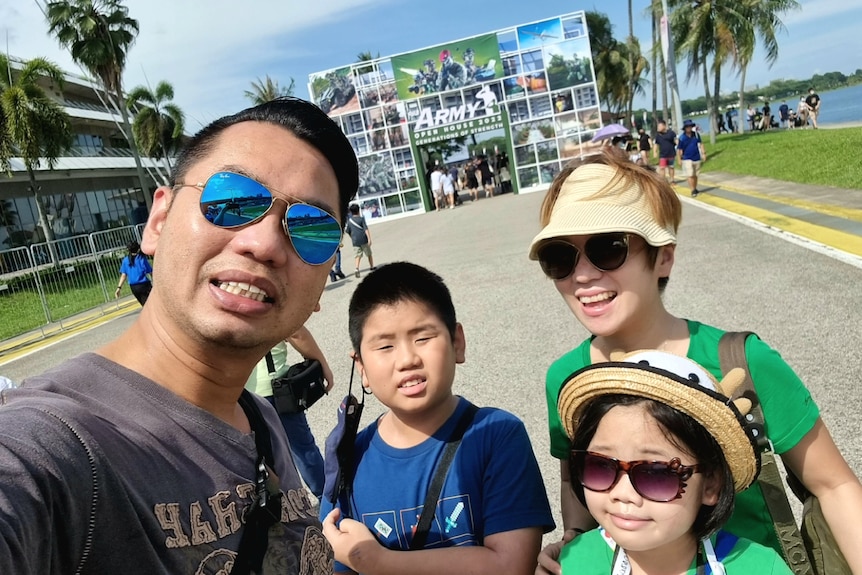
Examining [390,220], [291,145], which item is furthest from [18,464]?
[390,220]

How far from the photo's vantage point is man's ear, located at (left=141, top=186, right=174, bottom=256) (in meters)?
1.46

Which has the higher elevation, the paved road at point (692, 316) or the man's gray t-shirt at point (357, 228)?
the man's gray t-shirt at point (357, 228)

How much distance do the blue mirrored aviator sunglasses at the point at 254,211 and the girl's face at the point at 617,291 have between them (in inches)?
30.1

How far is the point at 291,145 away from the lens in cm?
148

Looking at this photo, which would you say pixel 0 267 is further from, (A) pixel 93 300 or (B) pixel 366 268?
(B) pixel 366 268

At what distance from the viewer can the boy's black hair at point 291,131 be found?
4.89ft

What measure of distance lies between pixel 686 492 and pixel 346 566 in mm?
1062

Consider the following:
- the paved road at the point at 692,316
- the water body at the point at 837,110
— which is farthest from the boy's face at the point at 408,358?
the water body at the point at 837,110

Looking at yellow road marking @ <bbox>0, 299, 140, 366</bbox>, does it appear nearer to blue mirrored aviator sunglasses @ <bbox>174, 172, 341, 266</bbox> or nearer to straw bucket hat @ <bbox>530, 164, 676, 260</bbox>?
blue mirrored aviator sunglasses @ <bbox>174, 172, 341, 266</bbox>

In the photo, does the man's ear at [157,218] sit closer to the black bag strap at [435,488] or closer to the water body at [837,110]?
the black bag strap at [435,488]

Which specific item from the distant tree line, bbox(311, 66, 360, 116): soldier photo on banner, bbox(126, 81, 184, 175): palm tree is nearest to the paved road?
bbox(311, 66, 360, 116): soldier photo on banner

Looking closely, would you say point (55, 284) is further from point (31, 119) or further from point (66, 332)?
point (31, 119)

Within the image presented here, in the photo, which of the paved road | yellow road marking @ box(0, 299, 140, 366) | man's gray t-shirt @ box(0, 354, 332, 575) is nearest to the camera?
man's gray t-shirt @ box(0, 354, 332, 575)

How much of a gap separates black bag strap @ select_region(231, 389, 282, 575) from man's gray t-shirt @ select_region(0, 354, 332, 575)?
0.02 m
